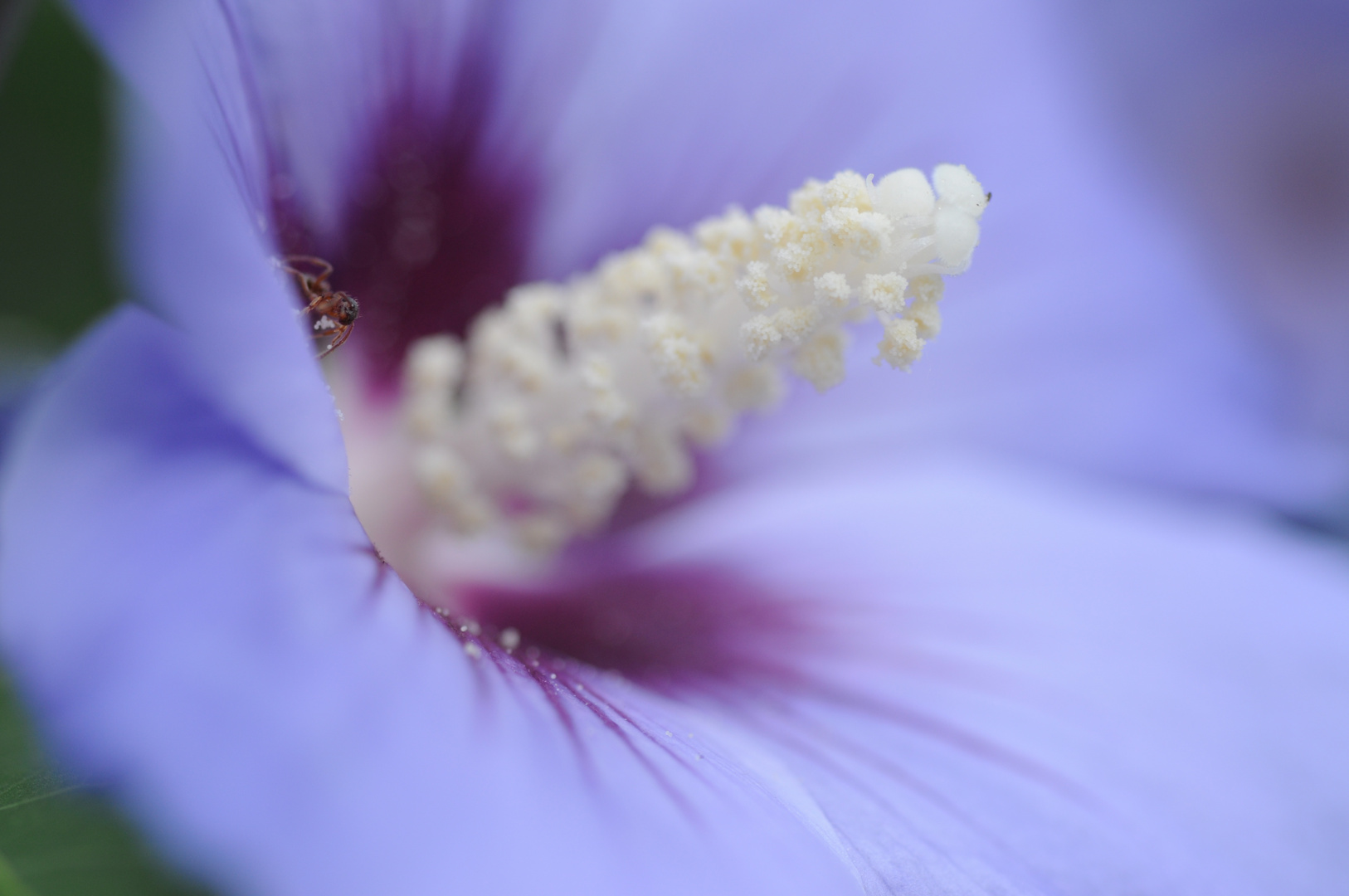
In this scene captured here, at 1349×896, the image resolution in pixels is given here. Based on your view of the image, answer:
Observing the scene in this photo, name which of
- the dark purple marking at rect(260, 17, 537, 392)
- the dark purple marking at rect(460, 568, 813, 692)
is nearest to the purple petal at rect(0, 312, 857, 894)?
the dark purple marking at rect(460, 568, 813, 692)

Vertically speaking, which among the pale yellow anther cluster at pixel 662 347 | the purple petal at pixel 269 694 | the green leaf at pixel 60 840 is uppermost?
the pale yellow anther cluster at pixel 662 347

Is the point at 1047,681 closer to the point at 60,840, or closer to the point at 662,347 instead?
the point at 662,347

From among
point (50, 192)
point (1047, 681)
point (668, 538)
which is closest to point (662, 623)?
point (668, 538)

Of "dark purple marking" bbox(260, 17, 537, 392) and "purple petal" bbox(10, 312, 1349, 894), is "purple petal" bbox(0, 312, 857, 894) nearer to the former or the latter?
"purple petal" bbox(10, 312, 1349, 894)

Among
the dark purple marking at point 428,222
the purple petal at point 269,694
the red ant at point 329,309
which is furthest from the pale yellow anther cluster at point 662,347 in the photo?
the purple petal at point 269,694

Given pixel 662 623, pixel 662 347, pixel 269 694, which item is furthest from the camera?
pixel 662 623

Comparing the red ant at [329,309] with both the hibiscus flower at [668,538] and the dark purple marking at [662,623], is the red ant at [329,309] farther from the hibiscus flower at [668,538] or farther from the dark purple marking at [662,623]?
the dark purple marking at [662,623]

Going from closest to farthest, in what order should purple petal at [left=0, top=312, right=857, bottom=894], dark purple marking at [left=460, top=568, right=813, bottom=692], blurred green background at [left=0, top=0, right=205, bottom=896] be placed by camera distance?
1. purple petal at [left=0, top=312, right=857, bottom=894]
2. blurred green background at [left=0, top=0, right=205, bottom=896]
3. dark purple marking at [left=460, top=568, right=813, bottom=692]

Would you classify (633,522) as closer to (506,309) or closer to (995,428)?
(506,309)
